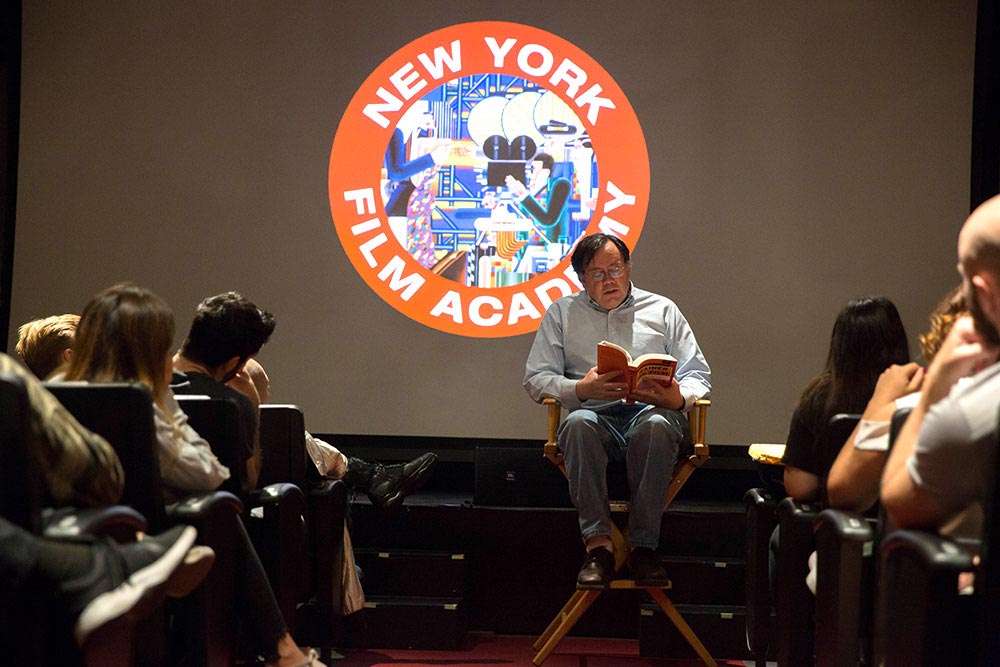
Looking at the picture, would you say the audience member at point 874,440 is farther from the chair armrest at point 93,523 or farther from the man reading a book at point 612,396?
the chair armrest at point 93,523

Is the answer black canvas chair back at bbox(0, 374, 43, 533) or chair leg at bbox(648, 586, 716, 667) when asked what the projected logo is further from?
black canvas chair back at bbox(0, 374, 43, 533)

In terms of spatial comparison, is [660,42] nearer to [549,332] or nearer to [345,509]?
[549,332]

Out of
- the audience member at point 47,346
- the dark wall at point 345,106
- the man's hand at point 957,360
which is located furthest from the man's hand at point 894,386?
the dark wall at point 345,106

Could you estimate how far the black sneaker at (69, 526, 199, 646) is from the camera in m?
1.69

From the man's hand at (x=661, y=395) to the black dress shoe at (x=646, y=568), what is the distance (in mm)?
538

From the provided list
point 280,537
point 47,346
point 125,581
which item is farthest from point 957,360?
point 47,346

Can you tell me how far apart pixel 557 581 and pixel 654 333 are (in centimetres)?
114

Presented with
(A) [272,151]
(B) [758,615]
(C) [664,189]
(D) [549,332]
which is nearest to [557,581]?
(D) [549,332]

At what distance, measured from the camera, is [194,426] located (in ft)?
8.45

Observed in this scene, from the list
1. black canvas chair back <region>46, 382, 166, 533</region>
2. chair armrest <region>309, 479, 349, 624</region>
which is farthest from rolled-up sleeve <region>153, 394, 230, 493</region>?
chair armrest <region>309, 479, 349, 624</region>

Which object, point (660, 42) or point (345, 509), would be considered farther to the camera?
point (660, 42)

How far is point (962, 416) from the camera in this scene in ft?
4.97

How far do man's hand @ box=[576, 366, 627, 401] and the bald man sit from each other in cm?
208

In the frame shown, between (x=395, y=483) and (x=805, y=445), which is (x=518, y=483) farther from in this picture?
(x=805, y=445)
